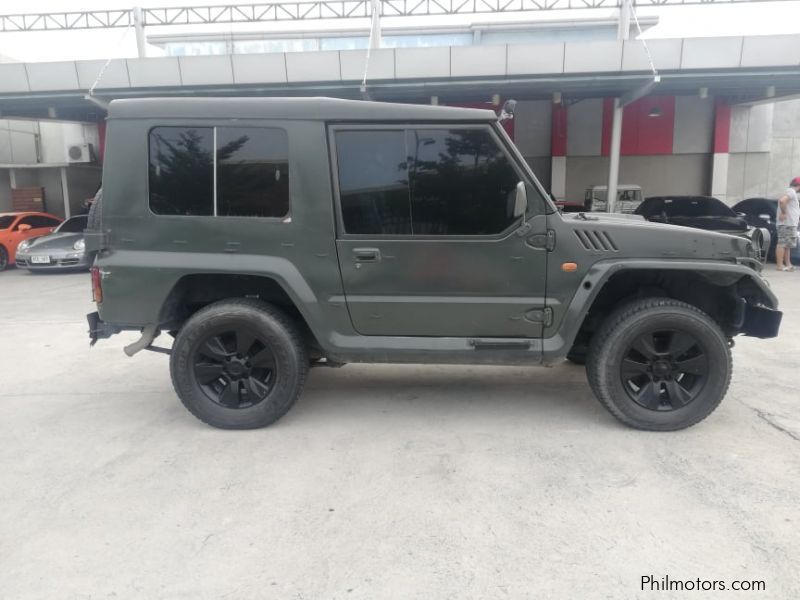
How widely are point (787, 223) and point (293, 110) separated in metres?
10.7

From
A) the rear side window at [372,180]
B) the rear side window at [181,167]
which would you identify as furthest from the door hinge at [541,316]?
the rear side window at [181,167]

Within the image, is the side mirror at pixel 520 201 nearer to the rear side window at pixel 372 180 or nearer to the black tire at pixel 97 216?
the rear side window at pixel 372 180

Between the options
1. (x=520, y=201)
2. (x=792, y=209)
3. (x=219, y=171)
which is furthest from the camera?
(x=792, y=209)

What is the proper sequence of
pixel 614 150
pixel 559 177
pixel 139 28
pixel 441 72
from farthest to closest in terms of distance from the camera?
pixel 559 177, pixel 139 28, pixel 614 150, pixel 441 72

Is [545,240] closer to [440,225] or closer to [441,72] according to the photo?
[440,225]

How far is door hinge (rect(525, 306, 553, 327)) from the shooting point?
153 inches

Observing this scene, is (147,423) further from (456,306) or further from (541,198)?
(541,198)

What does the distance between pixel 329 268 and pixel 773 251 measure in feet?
41.6

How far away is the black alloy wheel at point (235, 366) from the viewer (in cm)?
404

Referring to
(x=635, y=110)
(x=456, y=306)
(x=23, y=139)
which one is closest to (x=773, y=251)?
(x=635, y=110)

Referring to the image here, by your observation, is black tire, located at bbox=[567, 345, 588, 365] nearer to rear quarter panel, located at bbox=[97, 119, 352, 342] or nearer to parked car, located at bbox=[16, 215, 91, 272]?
rear quarter panel, located at bbox=[97, 119, 352, 342]

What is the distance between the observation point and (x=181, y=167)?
391 centimetres

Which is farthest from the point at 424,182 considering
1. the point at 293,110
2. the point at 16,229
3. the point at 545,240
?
the point at 16,229

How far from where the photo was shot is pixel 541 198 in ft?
12.4
